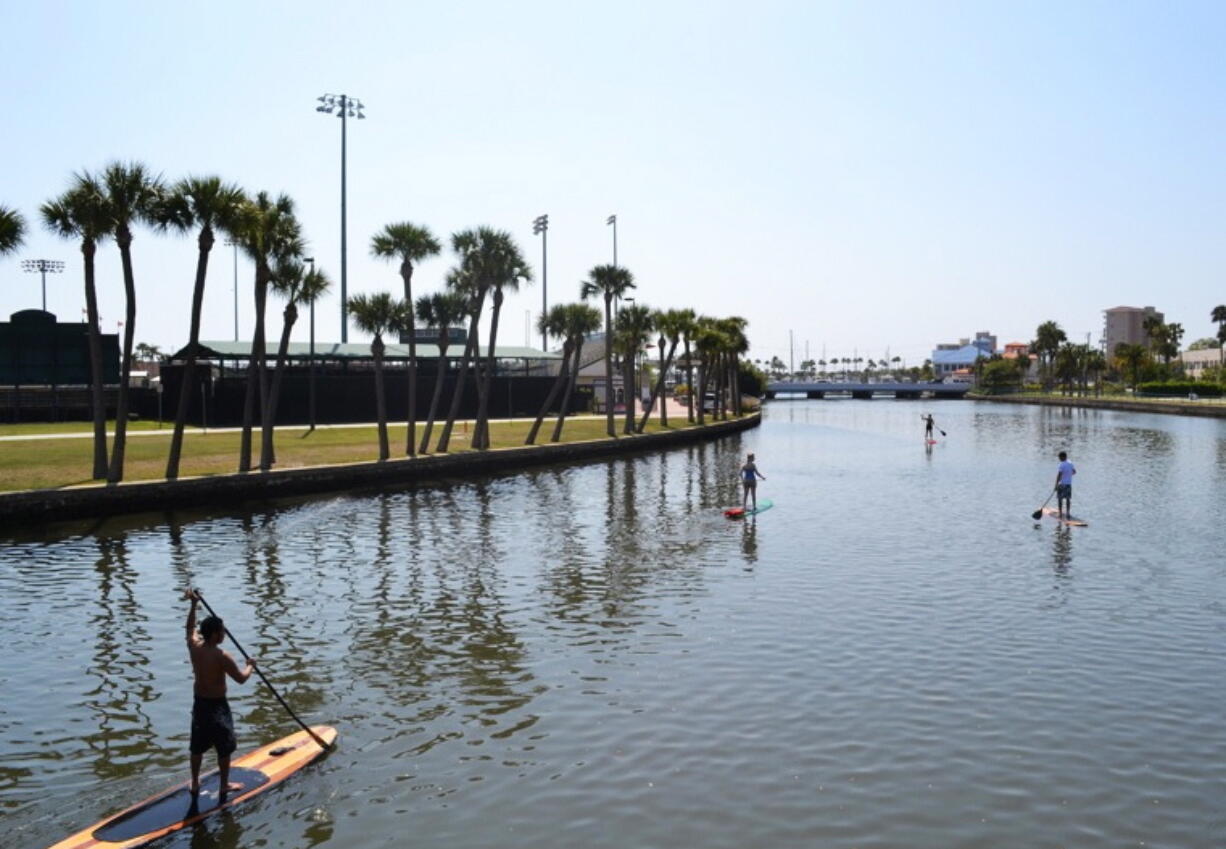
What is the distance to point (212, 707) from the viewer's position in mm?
11766

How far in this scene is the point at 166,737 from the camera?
46.4 ft

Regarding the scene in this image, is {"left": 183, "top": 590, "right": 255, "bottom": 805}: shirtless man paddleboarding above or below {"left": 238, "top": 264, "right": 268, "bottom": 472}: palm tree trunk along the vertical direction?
below

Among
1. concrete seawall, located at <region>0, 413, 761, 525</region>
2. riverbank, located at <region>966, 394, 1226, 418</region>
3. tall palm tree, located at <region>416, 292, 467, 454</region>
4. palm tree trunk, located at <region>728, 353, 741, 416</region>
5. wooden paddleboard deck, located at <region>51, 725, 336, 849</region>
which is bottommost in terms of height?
wooden paddleboard deck, located at <region>51, 725, 336, 849</region>

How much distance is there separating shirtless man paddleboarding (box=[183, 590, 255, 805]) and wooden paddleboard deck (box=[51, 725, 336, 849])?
0.14m

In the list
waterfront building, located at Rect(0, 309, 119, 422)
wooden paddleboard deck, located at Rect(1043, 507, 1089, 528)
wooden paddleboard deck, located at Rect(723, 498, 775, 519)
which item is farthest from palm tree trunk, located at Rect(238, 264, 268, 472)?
waterfront building, located at Rect(0, 309, 119, 422)

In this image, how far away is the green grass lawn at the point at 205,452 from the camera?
3947 cm

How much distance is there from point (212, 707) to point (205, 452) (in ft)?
136

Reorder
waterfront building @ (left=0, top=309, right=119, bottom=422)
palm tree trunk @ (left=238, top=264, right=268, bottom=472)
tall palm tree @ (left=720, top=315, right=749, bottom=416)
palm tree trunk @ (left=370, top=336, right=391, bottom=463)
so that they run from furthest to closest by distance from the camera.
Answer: tall palm tree @ (left=720, top=315, right=749, bottom=416) < waterfront building @ (left=0, top=309, right=119, bottom=422) < palm tree trunk @ (left=370, top=336, right=391, bottom=463) < palm tree trunk @ (left=238, top=264, right=268, bottom=472)

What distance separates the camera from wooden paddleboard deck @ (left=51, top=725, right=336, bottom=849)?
10.6 meters

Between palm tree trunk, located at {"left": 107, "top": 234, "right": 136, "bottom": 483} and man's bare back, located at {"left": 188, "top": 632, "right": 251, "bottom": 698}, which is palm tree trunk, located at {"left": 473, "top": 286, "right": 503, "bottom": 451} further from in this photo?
man's bare back, located at {"left": 188, "top": 632, "right": 251, "bottom": 698}

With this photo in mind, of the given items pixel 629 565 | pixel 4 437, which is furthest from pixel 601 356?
pixel 629 565

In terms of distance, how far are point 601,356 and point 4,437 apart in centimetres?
7660

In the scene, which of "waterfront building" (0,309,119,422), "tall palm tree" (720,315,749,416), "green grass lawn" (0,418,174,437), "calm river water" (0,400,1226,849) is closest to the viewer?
"calm river water" (0,400,1226,849)

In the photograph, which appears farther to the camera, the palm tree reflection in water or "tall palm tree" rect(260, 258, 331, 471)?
"tall palm tree" rect(260, 258, 331, 471)
